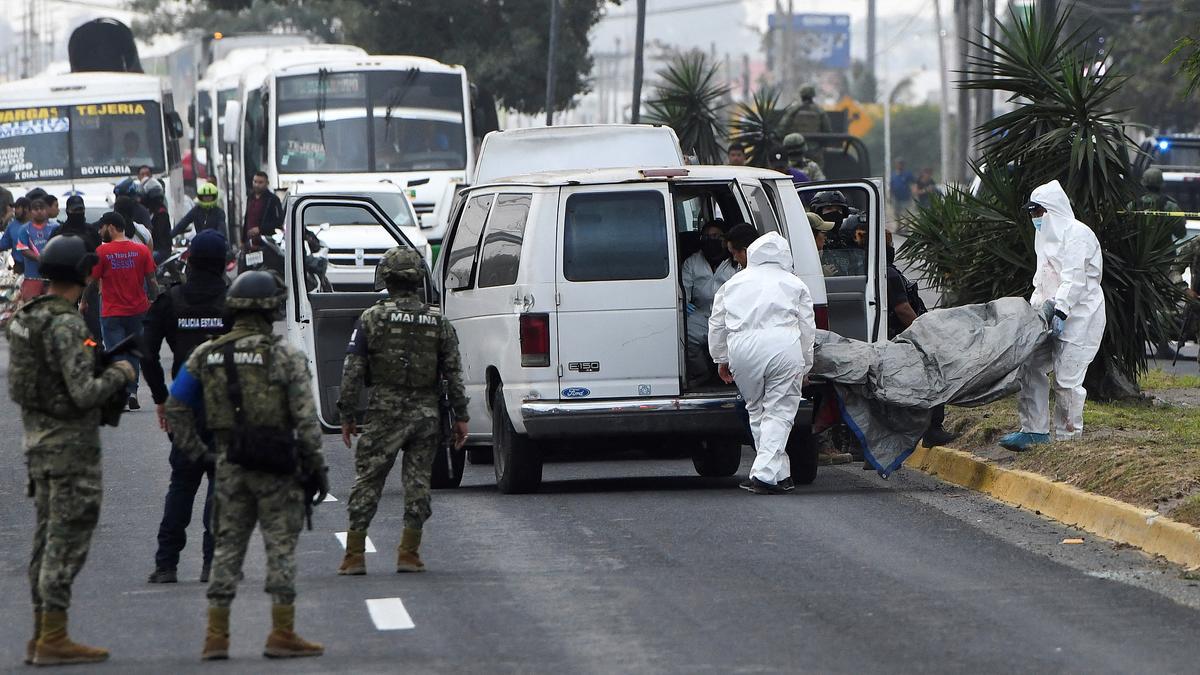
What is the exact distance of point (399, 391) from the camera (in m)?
10.0

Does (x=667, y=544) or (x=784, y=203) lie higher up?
(x=784, y=203)

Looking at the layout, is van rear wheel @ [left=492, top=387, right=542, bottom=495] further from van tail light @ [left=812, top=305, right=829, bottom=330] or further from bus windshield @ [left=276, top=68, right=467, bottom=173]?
bus windshield @ [left=276, top=68, right=467, bottom=173]

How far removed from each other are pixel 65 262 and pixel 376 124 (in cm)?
2130

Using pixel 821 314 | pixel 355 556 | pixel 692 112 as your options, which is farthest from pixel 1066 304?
pixel 692 112

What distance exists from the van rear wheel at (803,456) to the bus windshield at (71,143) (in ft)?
69.0

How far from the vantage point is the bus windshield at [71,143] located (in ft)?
106

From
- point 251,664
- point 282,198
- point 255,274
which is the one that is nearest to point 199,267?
point 255,274

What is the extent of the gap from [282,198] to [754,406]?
1646cm

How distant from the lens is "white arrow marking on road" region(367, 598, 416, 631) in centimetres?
866

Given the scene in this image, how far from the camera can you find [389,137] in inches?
1147

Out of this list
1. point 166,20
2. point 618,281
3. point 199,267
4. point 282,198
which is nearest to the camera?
point 199,267

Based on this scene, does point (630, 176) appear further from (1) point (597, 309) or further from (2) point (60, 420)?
(2) point (60, 420)

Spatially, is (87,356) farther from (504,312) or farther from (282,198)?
(282,198)

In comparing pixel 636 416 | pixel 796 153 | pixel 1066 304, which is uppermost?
pixel 796 153
